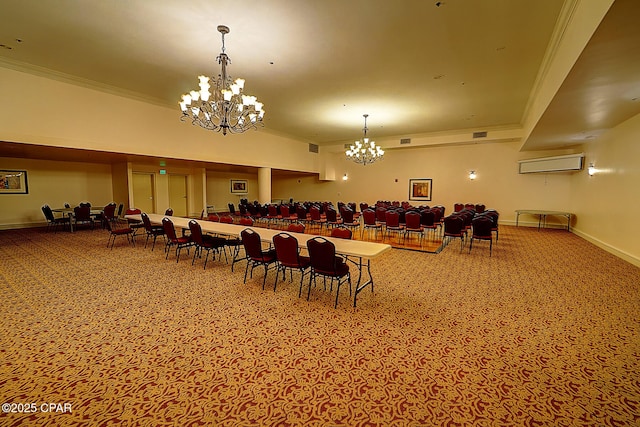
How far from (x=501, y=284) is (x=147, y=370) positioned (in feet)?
17.2

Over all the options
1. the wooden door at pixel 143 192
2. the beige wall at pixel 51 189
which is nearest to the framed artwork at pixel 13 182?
the beige wall at pixel 51 189

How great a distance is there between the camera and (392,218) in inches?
Answer: 317

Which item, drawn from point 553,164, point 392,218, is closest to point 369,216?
point 392,218

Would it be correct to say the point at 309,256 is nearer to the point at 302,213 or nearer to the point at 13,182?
the point at 302,213

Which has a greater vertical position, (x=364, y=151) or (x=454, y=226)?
(x=364, y=151)

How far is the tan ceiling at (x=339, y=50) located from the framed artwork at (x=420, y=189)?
5.56 m

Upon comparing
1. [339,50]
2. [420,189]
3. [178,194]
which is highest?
[339,50]

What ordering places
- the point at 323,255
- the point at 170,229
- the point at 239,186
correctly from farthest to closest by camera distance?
1. the point at 239,186
2. the point at 170,229
3. the point at 323,255

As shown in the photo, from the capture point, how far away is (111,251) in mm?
6668

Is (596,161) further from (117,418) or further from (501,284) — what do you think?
(117,418)

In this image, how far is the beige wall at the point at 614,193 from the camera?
6.09 meters

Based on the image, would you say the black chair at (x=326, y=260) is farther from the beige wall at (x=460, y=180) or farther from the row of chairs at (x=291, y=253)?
the beige wall at (x=460, y=180)

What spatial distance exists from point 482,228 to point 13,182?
15.6 m

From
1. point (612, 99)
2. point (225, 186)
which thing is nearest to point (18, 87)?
point (225, 186)
